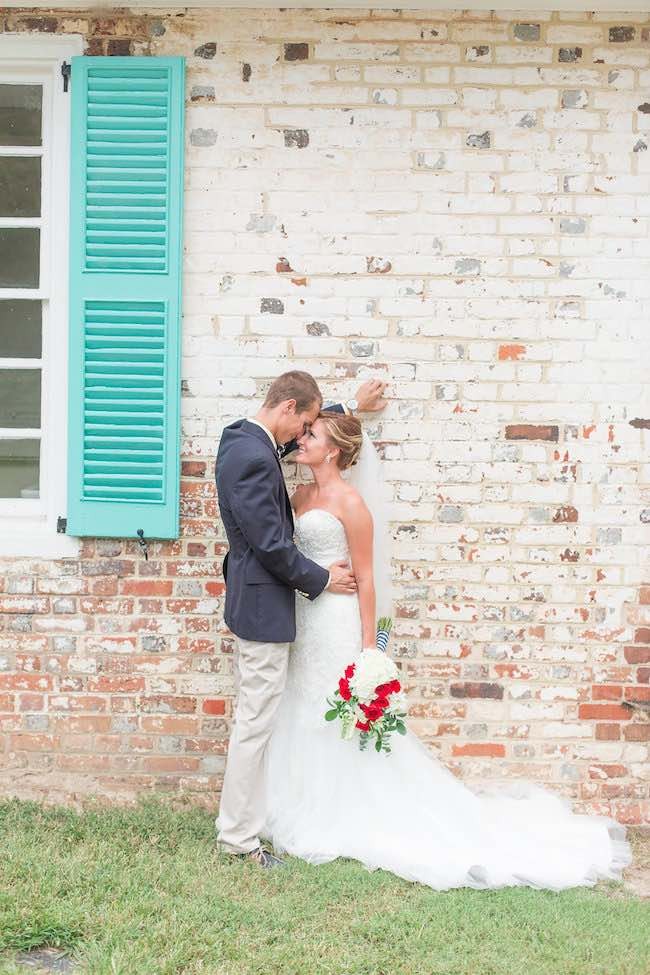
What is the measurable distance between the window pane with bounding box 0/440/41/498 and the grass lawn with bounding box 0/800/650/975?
1415 millimetres

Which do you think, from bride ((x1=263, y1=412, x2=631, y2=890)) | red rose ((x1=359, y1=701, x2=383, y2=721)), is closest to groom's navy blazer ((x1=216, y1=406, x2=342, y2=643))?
bride ((x1=263, y1=412, x2=631, y2=890))

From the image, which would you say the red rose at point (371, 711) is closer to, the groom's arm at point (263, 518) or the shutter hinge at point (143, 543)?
the groom's arm at point (263, 518)

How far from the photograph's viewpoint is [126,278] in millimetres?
4184

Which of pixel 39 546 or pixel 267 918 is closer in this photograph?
pixel 267 918

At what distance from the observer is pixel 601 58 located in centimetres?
420

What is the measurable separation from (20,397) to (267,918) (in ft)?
7.86

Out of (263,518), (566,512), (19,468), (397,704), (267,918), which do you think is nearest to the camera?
(267,918)

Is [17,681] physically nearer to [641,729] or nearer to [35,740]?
[35,740]

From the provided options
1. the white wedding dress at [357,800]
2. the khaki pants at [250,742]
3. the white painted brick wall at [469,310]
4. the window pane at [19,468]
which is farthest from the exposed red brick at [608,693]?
the window pane at [19,468]

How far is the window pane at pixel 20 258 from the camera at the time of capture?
4.36 meters

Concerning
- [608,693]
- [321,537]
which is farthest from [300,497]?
[608,693]

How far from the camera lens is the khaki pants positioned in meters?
3.83

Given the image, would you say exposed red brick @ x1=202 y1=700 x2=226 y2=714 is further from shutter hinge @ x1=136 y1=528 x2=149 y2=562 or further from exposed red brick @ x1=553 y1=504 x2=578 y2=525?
exposed red brick @ x1=553 y1=504 x2=578 y2=525

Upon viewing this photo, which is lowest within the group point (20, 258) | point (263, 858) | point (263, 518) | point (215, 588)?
point (263, 858)
